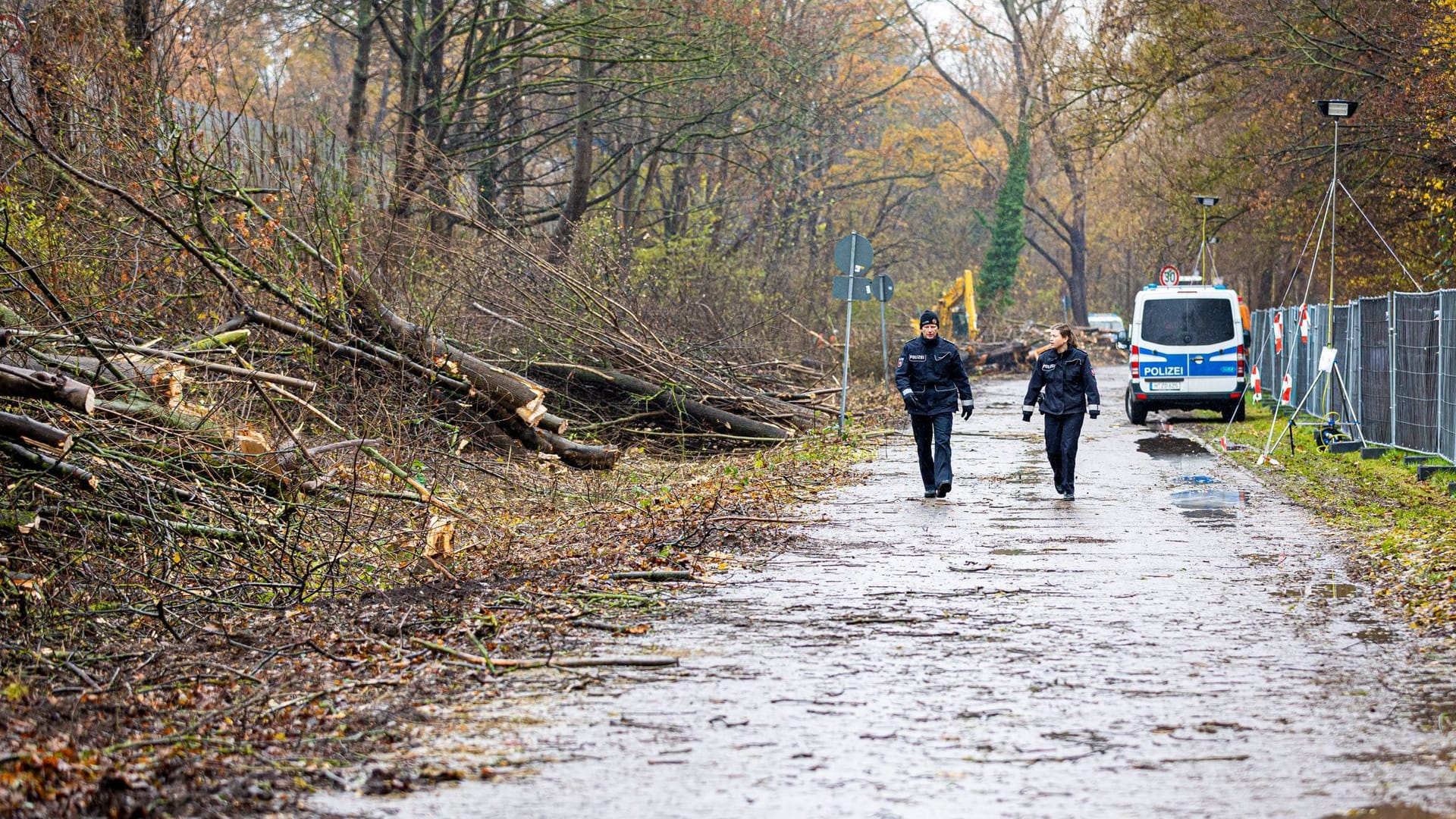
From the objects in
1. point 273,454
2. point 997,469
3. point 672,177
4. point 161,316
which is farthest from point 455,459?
point 672,177

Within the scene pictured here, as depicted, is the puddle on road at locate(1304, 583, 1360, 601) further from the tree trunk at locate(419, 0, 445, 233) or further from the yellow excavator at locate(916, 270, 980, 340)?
the yellow excavator at locate(916, 270, 980, 340)

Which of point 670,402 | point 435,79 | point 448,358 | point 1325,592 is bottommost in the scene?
point 1325,592

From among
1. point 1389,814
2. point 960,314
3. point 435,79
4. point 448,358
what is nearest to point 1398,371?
point 448,358

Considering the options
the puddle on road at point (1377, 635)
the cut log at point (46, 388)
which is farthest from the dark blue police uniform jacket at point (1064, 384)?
the cut log at point (46, 388)

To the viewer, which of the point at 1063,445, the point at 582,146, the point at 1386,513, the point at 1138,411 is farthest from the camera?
the point at 1138,411

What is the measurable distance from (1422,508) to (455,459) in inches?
333

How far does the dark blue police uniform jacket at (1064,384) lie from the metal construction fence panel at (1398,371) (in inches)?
149

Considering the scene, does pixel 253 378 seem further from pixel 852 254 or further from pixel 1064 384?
pixel 852 254

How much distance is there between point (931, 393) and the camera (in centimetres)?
1598

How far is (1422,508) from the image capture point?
13609 mm

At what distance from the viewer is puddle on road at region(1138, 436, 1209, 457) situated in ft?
69.9

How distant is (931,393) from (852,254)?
7721mm

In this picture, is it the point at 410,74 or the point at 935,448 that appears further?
the point at 410,74

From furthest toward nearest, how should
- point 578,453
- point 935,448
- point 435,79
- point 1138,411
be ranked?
1. point 1138,411
2. point 435,79
3. point 578,453
4. point 935,448
